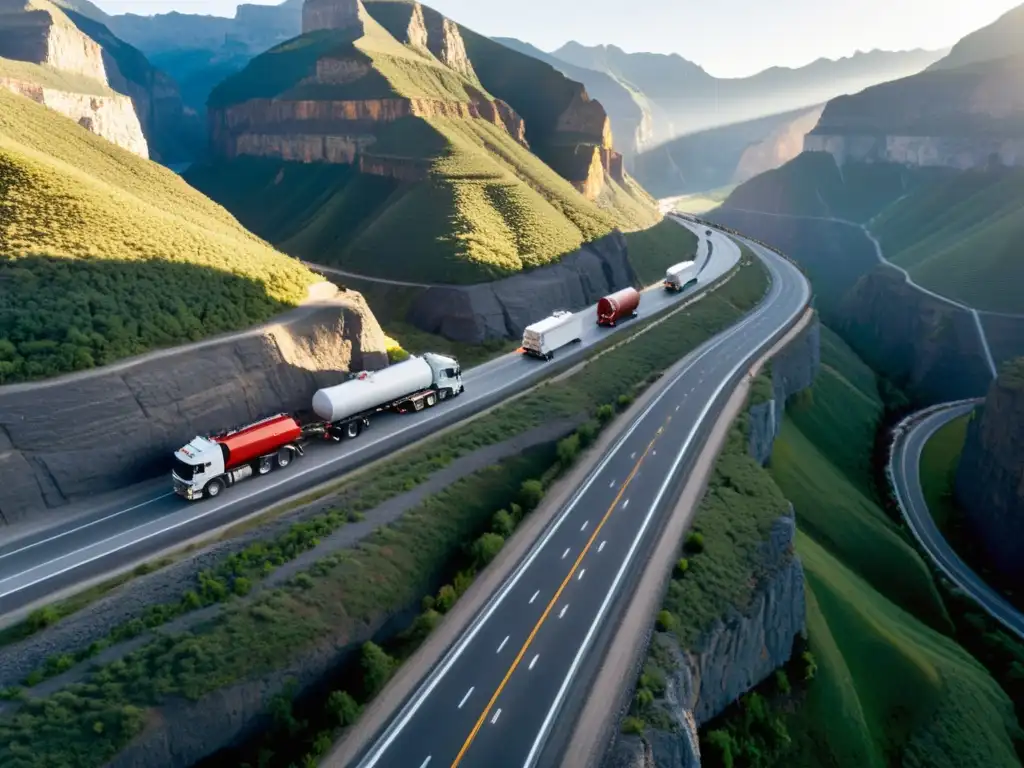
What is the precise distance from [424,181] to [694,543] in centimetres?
6946

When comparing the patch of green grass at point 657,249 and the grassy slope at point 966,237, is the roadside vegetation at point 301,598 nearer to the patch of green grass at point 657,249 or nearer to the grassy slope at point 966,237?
the patch of green grass at point 657,249

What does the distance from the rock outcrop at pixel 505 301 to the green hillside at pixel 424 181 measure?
1993mm

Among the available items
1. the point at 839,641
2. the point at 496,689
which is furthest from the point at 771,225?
the point at 496,689

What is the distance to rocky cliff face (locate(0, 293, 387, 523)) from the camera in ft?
103

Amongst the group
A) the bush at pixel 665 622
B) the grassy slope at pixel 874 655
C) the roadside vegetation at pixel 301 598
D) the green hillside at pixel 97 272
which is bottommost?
the grassy slope at pixel 874 655

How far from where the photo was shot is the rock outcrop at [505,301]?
6625 cm

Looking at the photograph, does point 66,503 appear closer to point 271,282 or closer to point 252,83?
point 271,282

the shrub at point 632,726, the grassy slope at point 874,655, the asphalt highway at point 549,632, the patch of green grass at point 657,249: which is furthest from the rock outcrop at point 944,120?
the shrub at point 632,726

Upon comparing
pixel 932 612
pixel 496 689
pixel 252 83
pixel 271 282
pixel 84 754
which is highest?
pixel 252 83

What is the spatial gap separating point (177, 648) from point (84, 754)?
13.4 feet

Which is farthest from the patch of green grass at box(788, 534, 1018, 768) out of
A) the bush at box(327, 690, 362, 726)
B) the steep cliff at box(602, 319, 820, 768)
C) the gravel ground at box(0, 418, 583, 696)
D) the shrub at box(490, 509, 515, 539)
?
the gravel ground at box(0, 418, 583, 696)

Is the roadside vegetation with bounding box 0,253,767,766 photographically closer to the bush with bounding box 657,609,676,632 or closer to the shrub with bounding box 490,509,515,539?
the shrub with bounding box 490,509,515,539

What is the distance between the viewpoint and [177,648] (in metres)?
23.2

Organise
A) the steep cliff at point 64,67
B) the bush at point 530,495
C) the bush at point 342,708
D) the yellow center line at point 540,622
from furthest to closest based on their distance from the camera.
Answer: the steep cliff at point 64,67, the bush at point 530,495, the bush at point 342,708, the yellow center line at point 540,622
